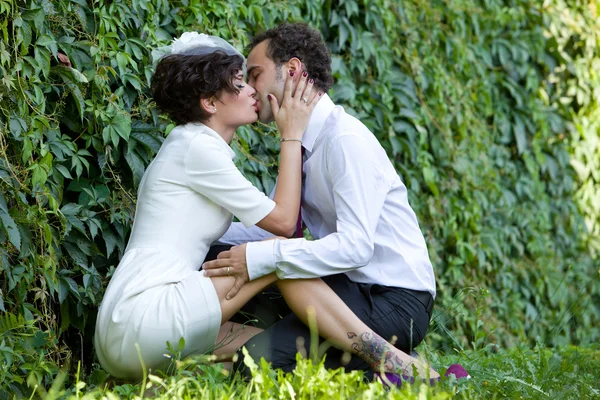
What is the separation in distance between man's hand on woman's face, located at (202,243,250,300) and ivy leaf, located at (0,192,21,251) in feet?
2.17

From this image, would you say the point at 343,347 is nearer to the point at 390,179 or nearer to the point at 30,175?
the point at 390,179

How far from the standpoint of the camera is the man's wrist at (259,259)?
2824 millimetres

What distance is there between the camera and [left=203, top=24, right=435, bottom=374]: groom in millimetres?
2863

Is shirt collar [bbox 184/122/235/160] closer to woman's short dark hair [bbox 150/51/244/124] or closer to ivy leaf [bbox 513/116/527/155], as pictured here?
woman's short dark hair [bbox 150/51/244/124]

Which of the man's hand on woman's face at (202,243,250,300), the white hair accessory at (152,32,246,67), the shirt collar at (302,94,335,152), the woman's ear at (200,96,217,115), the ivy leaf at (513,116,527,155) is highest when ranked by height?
the white hair accessory at (152,32,246,67)

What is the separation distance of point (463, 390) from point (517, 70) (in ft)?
12.1

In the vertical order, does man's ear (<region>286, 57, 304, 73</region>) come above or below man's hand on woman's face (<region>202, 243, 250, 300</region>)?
above

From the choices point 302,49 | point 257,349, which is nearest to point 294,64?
point 302,49

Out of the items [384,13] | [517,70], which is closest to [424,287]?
[384,13]

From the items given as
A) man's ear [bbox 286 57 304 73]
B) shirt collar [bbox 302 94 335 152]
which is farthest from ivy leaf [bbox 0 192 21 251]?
man's ear [bbox 286 57 304 73]

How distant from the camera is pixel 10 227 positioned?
111 inches

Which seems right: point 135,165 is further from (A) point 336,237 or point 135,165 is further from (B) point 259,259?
(A) point 336,237

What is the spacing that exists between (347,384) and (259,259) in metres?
0.65

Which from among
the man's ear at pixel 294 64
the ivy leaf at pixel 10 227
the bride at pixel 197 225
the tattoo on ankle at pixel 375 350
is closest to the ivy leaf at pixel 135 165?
the bride at pixel 197 225
